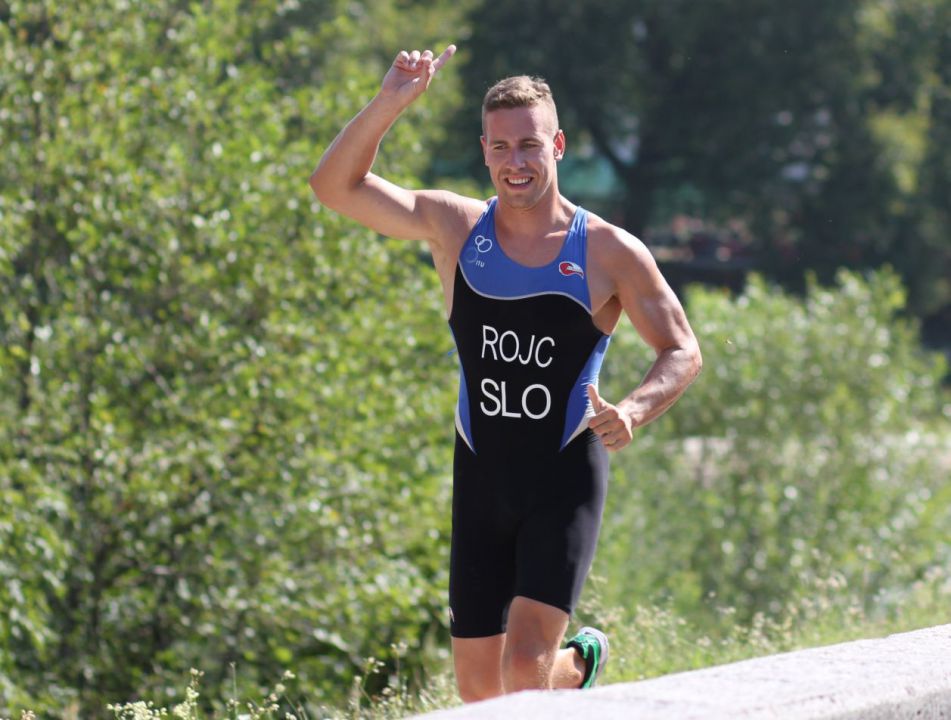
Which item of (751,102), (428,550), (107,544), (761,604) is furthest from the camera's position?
(751,102)

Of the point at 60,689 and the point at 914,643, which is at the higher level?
the point at 914,643

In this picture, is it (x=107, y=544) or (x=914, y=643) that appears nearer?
(x=914, y=643)

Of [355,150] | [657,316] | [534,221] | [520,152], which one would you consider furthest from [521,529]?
[355,150]

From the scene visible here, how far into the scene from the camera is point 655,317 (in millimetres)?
4477

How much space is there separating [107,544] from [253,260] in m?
1.86

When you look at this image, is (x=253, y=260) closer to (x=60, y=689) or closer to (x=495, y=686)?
(x=60, y=689)

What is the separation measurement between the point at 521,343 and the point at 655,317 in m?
0.40

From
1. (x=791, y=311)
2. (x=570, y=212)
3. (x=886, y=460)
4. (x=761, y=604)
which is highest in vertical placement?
(x=570, y=212)

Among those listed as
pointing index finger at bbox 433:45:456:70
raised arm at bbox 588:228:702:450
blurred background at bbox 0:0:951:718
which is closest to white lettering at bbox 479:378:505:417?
raised arm at bbox 588:228:702:450

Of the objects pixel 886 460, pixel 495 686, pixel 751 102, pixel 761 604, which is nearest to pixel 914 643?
pixel 495 686

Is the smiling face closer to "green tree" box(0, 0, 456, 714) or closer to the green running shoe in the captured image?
the green running shoe

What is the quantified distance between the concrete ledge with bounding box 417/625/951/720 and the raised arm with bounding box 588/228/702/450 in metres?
0.84

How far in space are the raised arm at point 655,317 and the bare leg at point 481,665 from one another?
2.84 feet

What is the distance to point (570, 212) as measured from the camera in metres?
4.70
